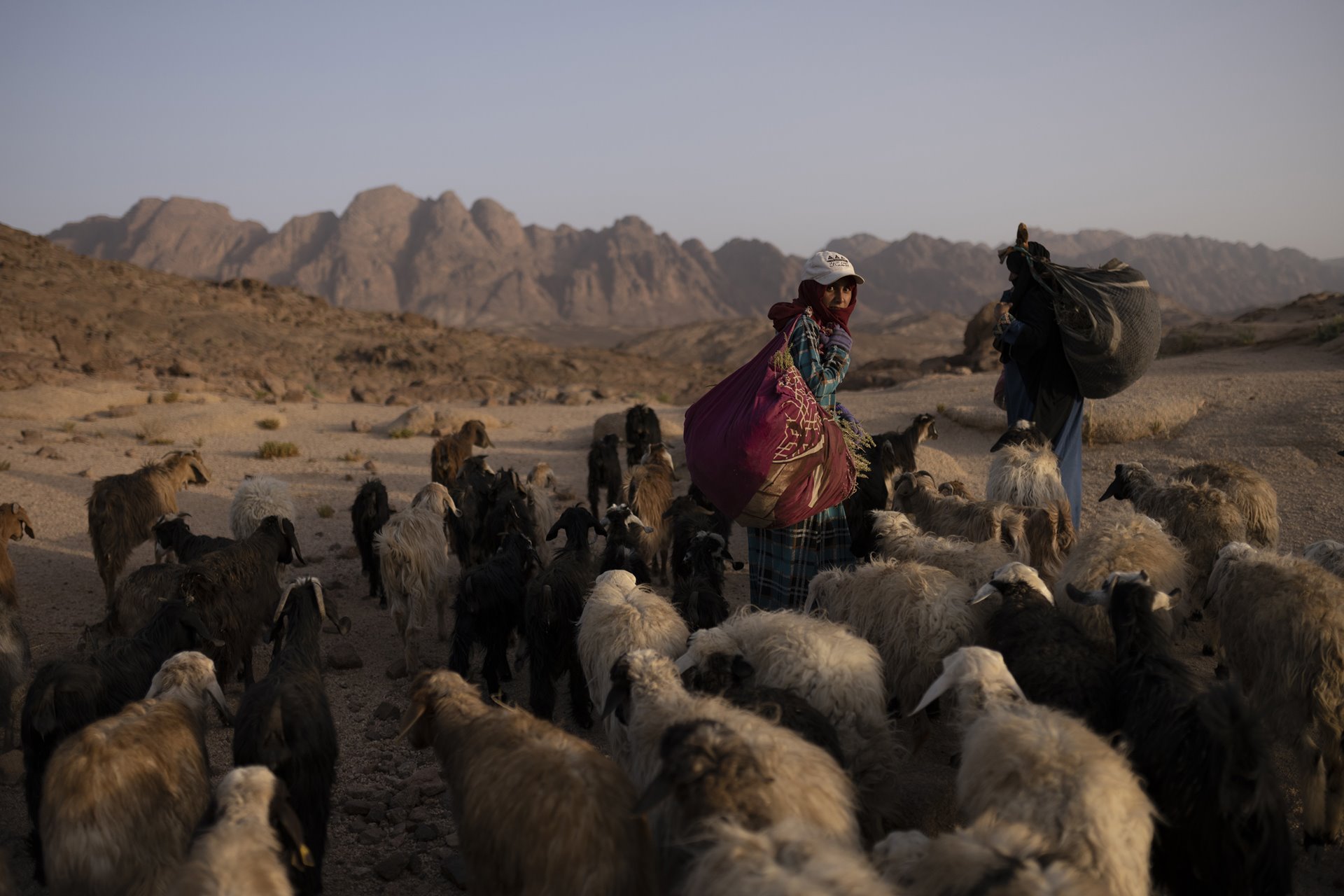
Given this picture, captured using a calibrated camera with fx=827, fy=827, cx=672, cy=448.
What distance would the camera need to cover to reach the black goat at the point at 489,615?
594cm

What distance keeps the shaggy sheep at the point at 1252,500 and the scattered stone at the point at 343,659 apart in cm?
693

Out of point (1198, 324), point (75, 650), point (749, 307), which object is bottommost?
point (75, 650)

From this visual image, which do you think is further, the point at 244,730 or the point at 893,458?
the point at 893,458

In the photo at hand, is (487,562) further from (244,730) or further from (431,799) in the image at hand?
(244,730)

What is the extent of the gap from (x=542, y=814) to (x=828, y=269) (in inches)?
136

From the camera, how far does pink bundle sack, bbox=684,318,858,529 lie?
4.75 meters

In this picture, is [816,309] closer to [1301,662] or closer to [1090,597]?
[1090,597]

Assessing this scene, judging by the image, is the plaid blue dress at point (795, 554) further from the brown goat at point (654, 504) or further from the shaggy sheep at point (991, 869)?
the shaggy sheep at point (991, 869)

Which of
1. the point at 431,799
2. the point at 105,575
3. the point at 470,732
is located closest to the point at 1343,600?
the point at 470,732

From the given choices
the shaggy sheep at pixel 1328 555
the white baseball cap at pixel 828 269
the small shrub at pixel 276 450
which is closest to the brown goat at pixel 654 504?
the white baseball cap at pixel 828 269

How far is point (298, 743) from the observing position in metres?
3.77

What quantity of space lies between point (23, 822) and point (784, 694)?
443cm

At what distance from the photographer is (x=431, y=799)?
4.84m

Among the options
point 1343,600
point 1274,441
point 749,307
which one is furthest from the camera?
point 749,307
